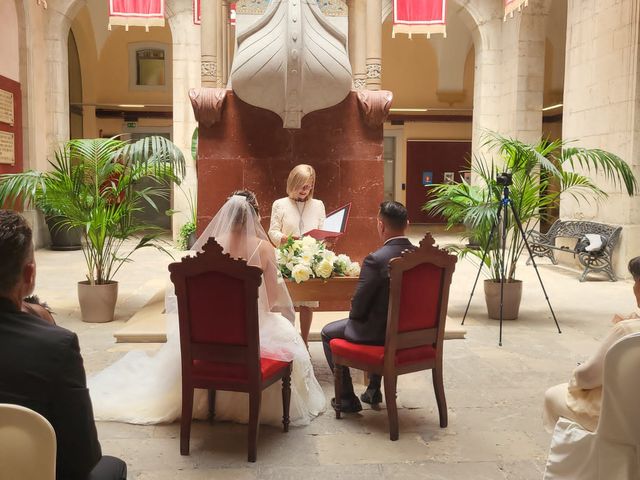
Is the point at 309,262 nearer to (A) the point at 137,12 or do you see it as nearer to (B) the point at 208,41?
(B) the point at 208,41

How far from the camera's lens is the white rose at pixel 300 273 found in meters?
4.33

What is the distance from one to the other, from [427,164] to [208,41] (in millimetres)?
12436

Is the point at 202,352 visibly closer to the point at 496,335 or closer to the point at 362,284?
the point at 362,284

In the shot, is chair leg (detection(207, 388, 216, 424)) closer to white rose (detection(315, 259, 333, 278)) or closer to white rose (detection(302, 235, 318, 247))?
white rose (detection(315, 259, 333, 278))

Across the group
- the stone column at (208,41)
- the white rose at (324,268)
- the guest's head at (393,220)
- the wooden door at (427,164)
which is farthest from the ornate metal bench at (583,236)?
the wooden door at (427,164)

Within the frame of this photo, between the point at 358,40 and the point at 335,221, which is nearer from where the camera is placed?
the point at 335,221

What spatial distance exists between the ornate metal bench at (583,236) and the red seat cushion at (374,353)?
622 cm

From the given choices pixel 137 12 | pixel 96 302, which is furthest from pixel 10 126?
pixel 96 302

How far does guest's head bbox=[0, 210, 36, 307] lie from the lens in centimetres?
179

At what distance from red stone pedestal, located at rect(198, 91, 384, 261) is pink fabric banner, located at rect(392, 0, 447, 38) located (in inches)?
251

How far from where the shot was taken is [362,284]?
144 inches

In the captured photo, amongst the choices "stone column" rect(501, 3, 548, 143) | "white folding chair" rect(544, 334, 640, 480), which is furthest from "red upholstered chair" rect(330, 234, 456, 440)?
"stone column" rect(501, 3, 548, 143)

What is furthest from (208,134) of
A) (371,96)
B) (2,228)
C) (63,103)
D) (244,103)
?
(63,103)

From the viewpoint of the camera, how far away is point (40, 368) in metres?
1.73
